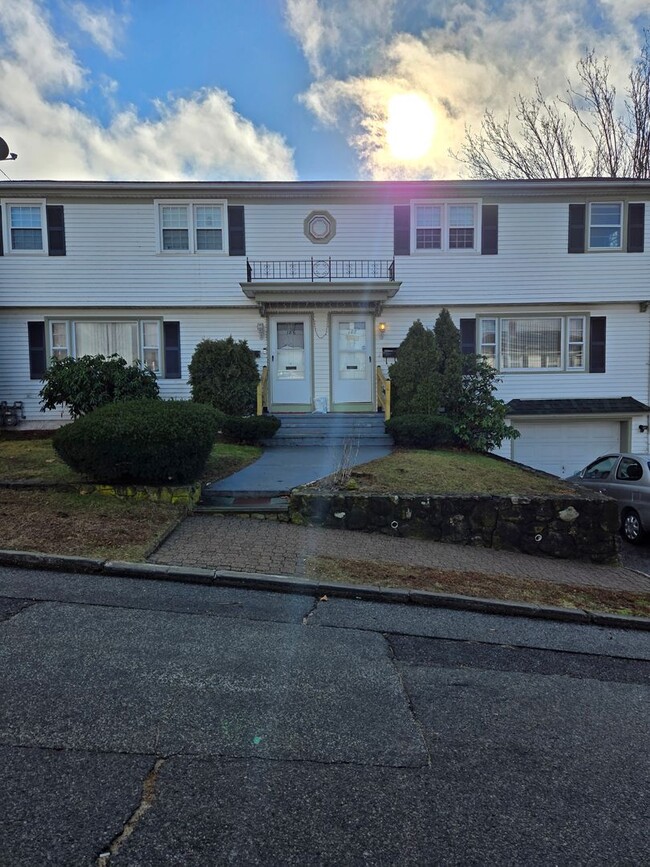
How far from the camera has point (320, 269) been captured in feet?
50.2

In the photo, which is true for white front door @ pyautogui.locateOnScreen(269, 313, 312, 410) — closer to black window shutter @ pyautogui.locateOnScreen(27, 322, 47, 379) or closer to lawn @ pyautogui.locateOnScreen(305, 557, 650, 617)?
black window shutter @ pyautogui.locateOnScreen(27, 322, 47, 379)

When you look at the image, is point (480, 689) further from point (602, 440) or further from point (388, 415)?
point (602, 440)

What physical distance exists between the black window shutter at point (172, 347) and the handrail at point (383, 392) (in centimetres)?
559

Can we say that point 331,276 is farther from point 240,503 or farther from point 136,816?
point 136,816

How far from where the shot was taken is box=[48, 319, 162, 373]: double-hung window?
15.5 meters

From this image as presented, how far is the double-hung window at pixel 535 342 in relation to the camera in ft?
52.1

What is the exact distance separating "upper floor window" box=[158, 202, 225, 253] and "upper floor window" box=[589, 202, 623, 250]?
10339 millimetres

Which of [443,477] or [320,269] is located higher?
[320,269]

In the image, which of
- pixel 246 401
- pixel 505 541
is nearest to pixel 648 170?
pixel 246 401

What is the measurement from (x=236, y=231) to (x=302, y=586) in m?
12.2

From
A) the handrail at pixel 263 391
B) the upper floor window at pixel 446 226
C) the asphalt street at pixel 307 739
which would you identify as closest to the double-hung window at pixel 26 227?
the handrail at pixel 263 391

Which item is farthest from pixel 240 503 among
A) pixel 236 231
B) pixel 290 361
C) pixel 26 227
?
pixel 26 227

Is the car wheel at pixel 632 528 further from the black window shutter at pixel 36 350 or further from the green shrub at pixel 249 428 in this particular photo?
the black window shutter at pixel 36 350

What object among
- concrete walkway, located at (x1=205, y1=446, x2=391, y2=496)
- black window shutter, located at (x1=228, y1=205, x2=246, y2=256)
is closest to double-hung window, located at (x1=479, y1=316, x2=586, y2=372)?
concrete walkway, located at (x1=205, y1=446, x2=391, y2=496)
